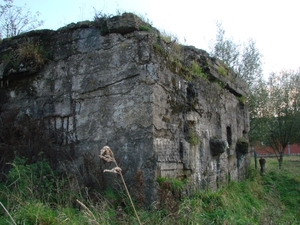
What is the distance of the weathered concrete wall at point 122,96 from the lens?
4.79m

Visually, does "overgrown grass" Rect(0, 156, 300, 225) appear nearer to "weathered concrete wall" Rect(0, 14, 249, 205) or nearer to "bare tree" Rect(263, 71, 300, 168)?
"weathered concrete wall" Rect(0, 14, 249, 205)

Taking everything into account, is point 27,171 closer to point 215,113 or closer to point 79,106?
point 79,106

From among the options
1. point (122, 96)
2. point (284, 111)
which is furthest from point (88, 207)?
point (284, 111)

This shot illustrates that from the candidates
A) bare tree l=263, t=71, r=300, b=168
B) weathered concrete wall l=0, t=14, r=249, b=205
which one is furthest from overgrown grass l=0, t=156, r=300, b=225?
bare tree l=263, t=71, r=300, b=168

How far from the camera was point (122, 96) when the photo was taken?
4.95 m

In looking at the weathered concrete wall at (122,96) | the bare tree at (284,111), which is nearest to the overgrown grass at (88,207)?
the weathered concrete wall at (122,96)

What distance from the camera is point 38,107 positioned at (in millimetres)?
5641

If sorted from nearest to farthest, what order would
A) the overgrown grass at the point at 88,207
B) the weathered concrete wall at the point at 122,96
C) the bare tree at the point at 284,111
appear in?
the overgrown grass at the point at 88,207 < the weathered concrete wall at the point at 122,96 < the bare tree at the point at 284,111

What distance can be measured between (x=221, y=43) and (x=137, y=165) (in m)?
14.1

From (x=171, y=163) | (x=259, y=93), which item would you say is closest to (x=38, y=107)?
(x=171, y=163)

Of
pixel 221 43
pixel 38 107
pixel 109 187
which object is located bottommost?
pixel 109 187

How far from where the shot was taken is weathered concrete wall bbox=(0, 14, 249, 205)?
4.79 m

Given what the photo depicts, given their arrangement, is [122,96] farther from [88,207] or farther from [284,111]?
[284,111]

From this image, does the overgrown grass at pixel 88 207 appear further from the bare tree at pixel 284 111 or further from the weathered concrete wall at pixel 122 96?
the bare tree at pixel 284 111
